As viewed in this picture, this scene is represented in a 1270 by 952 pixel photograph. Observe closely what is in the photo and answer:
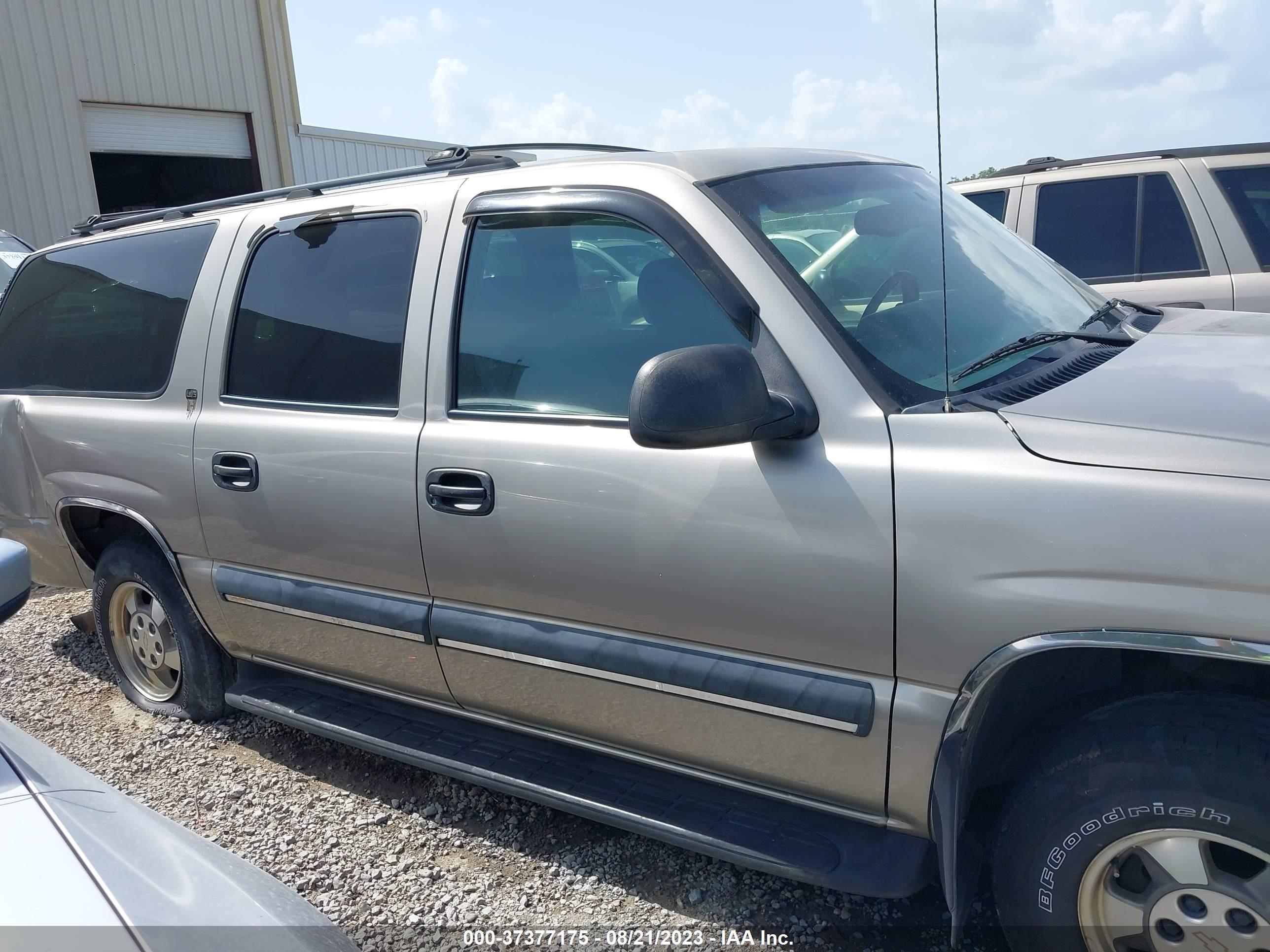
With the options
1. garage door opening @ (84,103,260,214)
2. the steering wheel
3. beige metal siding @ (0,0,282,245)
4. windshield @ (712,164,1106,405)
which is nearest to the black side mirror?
windshield @ (712,164,1106,405)

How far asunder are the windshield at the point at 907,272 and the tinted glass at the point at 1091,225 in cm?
306

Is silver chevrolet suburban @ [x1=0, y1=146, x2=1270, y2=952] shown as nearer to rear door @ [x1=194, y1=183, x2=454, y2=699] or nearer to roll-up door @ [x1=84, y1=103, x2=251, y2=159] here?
rear door @ [x1=194, y1=183, x2=454, y2=699]

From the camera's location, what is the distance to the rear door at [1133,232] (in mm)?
5543

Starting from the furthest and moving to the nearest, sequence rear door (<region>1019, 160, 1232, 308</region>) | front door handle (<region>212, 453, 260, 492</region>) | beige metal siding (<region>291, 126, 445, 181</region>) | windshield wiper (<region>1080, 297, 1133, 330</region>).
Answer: beige metal siding (<region>291, 126, 445, 181</region>), rear door (<region>1019, 160, 1232, 308</region>), front door handle (<region>212, 453, 260, 492</region>), windshield wiper (<region>1080, 297, 1133, 330</region>)

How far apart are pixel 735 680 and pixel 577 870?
3.08ft

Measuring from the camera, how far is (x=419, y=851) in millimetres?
3062

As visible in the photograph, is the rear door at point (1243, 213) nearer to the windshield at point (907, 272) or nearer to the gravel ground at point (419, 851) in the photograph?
the windshield at point (907, 272)

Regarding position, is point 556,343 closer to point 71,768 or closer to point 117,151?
point 71,768

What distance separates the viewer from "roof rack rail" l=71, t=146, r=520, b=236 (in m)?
3.05

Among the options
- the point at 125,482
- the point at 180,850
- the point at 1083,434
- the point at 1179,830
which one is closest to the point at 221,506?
the point at 125,482

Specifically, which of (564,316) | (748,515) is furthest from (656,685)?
(564,316)

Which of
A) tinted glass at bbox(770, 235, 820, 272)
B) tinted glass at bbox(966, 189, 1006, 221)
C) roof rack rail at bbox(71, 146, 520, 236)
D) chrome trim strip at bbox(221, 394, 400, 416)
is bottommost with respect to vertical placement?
chrome trim strip at bbox(221, 394, 400, 416)

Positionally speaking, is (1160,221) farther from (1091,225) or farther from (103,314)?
(103,314)

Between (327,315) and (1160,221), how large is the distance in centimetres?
480
